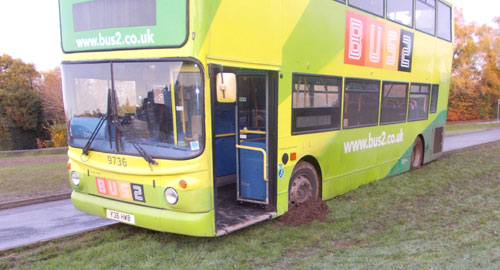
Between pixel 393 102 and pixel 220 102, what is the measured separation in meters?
4.84

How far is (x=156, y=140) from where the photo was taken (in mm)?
4598

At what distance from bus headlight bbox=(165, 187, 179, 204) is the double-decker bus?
2 cm

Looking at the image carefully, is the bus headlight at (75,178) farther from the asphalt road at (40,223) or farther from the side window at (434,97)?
the side window at (434,97)

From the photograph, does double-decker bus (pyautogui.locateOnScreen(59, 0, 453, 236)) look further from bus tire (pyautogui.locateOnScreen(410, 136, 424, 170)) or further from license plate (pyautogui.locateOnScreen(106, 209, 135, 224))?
bus tire (pyautogui.locateOnScreen(410, 136, 424, 170))

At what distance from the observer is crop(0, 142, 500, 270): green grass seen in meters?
4.28

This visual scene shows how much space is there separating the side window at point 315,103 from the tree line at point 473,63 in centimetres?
3821


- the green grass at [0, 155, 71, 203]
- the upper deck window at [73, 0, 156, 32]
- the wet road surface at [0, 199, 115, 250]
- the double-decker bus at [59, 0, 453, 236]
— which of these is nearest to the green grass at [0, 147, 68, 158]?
the green grass at [0, 155, 71, 203]

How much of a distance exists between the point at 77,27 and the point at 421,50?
26.7 ft

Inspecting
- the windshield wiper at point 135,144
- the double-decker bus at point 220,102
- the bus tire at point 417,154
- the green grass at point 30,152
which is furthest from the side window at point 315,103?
the green grass at point 30,152

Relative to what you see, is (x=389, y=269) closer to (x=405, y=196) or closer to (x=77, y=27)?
(x=405, y=196)

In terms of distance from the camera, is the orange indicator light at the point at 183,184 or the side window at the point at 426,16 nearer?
the orange indicator light at the point at 183,184

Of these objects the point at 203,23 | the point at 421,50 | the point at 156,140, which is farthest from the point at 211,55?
the point at 421,50

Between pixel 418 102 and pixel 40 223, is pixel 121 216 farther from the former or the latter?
pixel 418 102

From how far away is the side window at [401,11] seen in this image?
7.98 m
